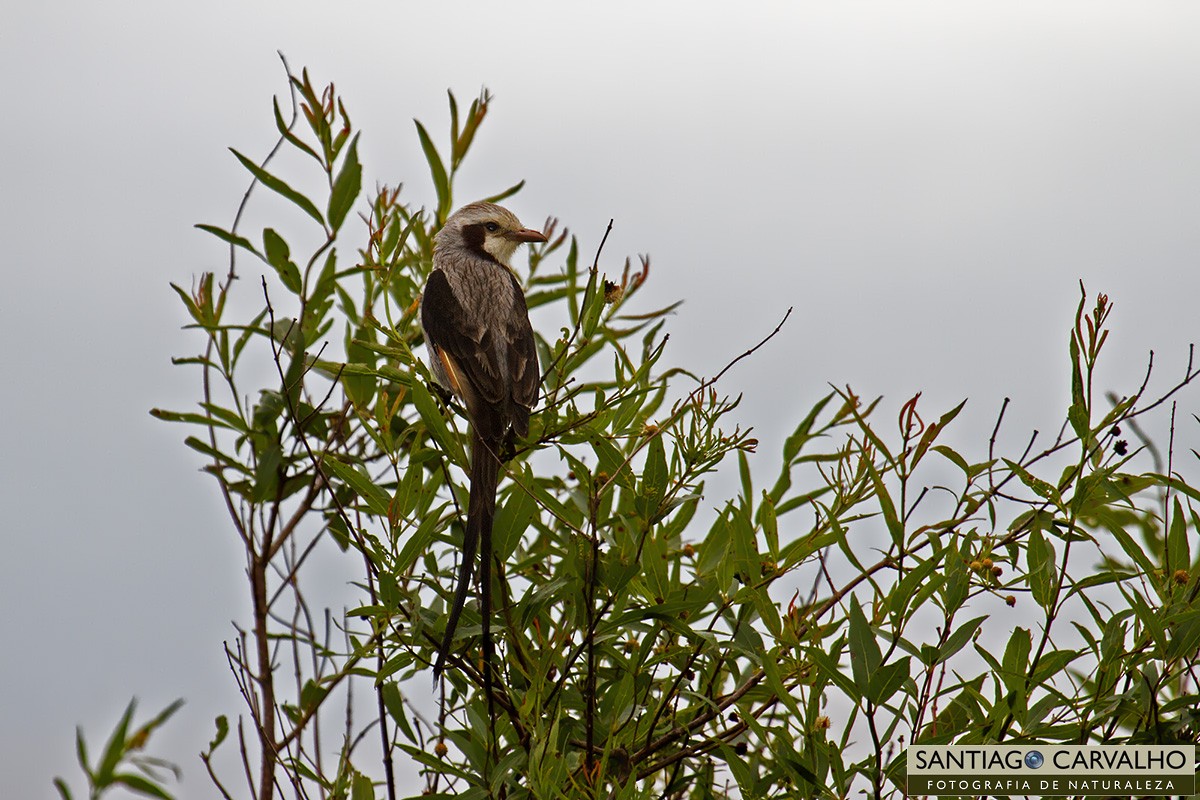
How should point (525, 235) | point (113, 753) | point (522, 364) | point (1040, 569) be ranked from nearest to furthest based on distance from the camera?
point (113, 753)
point (1040, 569)
point (522, 364)
point (525, 235)

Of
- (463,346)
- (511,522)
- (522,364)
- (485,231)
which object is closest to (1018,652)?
(511,522)

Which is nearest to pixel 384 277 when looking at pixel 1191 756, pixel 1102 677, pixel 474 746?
pixel 474 746

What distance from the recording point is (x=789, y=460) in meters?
2.94

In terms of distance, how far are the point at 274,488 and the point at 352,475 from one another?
30.7 inches

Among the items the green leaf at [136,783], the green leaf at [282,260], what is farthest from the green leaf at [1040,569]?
the green leaf at [282,260]

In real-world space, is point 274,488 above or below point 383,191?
below

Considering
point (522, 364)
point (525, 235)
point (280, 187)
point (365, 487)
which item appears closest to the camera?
point (365, 487)

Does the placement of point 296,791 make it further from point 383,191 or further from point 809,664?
point 383,191

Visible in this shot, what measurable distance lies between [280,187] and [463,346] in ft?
2.36

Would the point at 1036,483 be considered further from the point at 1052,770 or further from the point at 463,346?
the point at 463,346

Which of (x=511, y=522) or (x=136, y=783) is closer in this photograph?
(x=136, y=783)

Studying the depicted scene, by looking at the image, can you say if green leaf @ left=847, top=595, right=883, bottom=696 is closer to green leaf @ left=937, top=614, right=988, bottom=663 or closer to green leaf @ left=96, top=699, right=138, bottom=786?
green leaf @ left=937, top=614, right=988, bottom=663

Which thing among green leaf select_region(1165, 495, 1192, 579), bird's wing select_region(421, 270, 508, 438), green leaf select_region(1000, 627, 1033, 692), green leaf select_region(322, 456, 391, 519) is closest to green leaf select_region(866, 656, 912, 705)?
green leaf select_region(1000, 627, 1033, 692)

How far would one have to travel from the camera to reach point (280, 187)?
9.80ft
